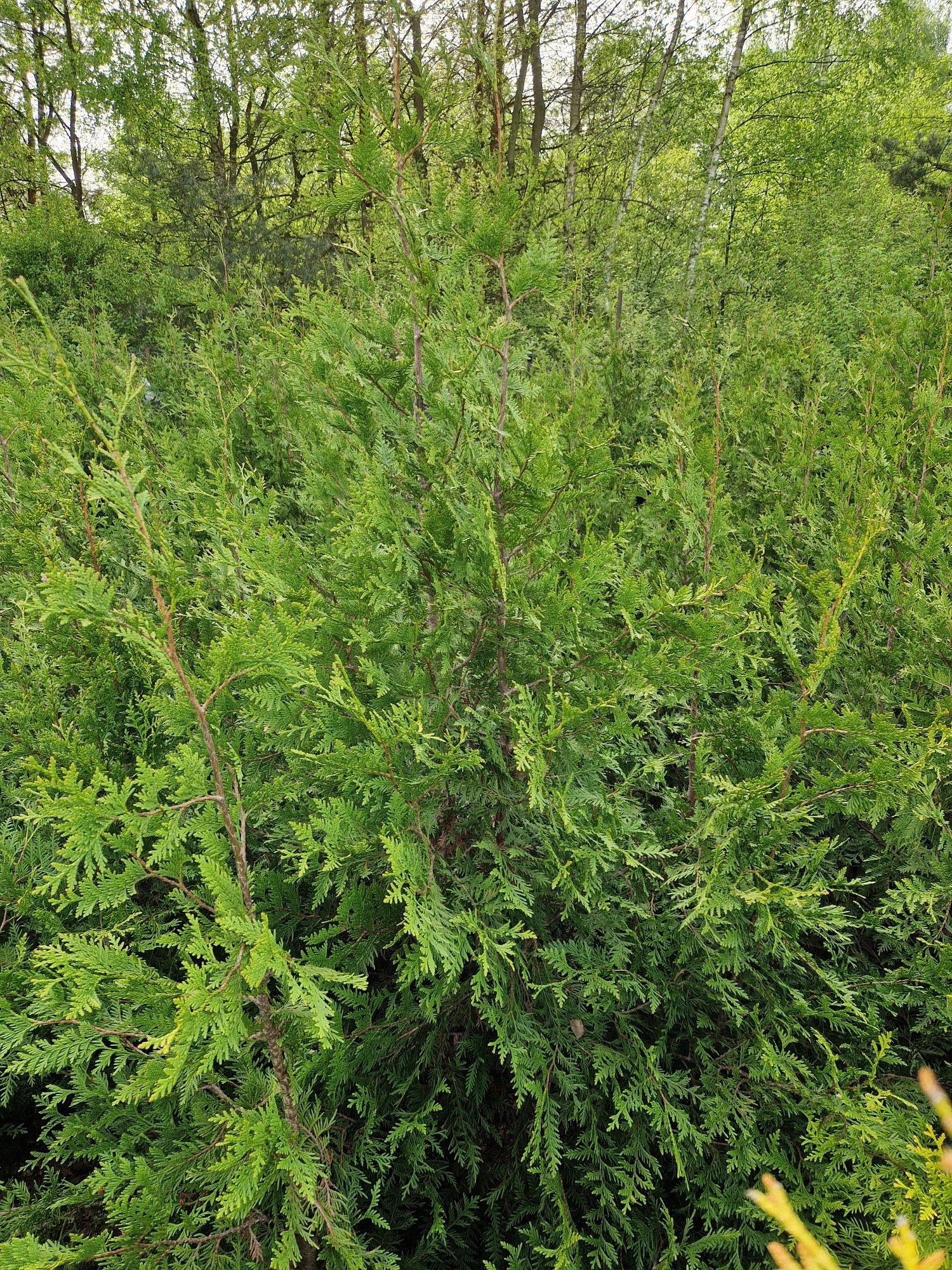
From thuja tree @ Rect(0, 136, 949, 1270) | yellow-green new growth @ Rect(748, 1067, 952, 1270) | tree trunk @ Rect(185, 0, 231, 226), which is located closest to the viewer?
yellow-green new growth @ Rect(748, 1067, 952, 1270)

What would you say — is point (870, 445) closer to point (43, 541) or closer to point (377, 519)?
point (377, 519)

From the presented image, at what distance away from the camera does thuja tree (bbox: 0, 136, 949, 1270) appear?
150cm

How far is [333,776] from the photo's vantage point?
1850 mm

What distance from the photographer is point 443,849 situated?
2.04 metres

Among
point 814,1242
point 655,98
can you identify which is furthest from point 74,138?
point 814,1242

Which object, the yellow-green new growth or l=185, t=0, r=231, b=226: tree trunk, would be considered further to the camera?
l=185, t=0, r=231, b=226: tree trunk

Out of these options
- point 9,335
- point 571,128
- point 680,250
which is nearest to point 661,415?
point 9,335

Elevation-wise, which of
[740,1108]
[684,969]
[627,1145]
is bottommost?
[627,1145]

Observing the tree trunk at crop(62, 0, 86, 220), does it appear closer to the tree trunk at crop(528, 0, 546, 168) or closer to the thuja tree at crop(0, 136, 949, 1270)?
the tree trunk at crop(528, 0, 546, 168)

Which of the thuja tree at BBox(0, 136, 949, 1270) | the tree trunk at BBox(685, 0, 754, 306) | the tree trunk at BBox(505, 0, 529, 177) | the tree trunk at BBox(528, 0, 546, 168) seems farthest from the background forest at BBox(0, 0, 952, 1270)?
the tree trunk at BBox(528, 0, 546, 168)

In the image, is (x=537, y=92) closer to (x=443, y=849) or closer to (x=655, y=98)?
(x=655, y=98)

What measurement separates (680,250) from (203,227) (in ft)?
21.9

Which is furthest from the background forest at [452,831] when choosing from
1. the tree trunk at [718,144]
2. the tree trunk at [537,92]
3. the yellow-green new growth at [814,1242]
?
the tree trunk at [537,92]

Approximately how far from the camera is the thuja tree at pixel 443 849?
1499 mm
